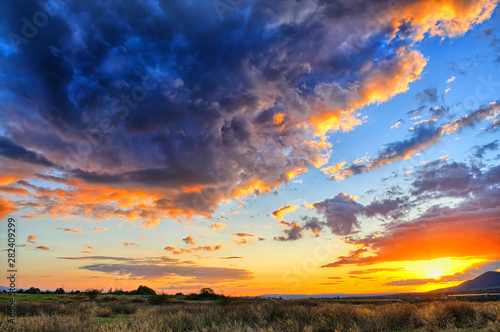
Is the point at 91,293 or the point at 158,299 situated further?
the point at 91,293

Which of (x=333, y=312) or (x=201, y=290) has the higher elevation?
(x=333, y=312)

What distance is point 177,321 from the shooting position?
16.8 metres

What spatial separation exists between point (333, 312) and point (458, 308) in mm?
7522

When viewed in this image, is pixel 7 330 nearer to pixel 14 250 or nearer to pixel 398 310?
pixel 14 250

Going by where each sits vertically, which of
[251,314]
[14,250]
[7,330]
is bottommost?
[251,314]

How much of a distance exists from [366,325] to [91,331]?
1223 centimetres

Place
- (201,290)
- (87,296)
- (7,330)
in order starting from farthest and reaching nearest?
(201,290) < (87,296) < (7,330)

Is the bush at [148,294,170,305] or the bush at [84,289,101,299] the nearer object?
the bush at [148,294,170,305]

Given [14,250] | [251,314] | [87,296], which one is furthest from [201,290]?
[14,250]

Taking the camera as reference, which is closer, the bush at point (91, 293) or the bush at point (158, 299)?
the bush at point (158, 299)

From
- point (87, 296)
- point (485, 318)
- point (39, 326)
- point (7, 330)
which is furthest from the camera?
point (87, 296)

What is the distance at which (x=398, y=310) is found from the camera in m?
16.3

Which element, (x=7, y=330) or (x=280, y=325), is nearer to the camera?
(x=7, y=330)

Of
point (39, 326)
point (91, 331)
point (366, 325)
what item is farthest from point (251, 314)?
point (39, 326)
